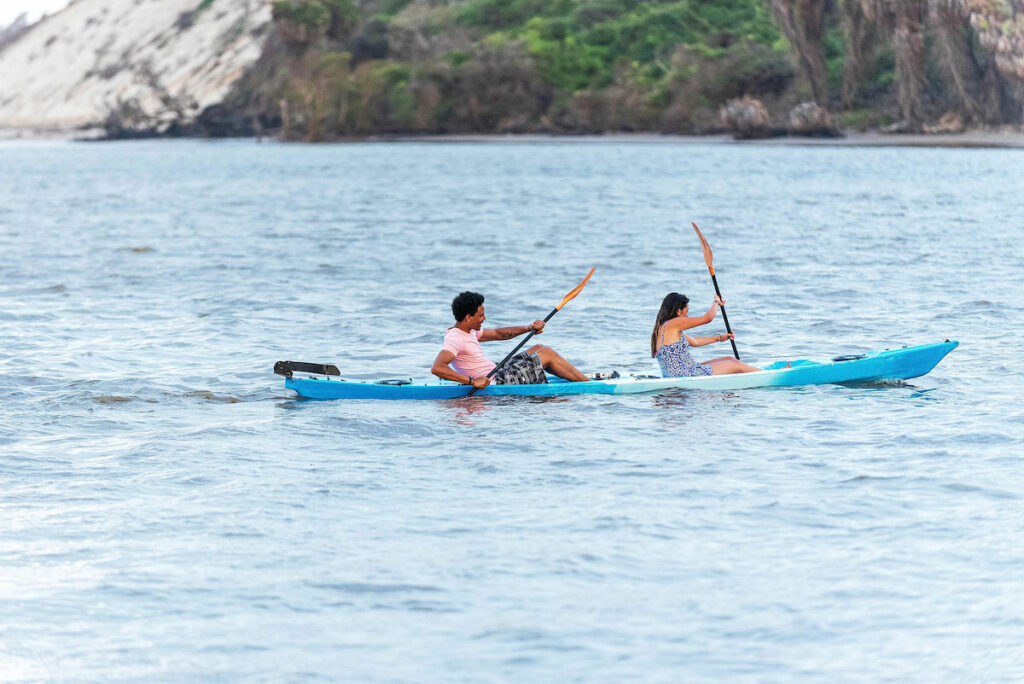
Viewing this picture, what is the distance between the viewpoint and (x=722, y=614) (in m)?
7.56

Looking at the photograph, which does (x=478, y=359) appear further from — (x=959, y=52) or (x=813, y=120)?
(x=813, y=120)

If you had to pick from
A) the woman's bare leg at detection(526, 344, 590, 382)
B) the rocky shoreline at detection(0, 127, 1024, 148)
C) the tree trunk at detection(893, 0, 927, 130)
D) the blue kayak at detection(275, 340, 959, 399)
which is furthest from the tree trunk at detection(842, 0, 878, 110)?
the woman's bare leg at detection(526, 344, 590, 382)

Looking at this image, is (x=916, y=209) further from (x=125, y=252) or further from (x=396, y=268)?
(x=125, y=252)

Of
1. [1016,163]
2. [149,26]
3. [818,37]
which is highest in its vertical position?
[149,26]

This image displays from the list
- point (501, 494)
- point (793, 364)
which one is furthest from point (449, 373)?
point (793, 364)

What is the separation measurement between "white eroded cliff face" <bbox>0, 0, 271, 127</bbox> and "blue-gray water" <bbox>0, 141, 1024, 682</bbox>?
126 m

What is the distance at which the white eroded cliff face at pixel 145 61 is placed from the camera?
156125 mm

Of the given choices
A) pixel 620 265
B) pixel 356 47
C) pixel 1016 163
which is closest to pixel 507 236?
pixel 620 265

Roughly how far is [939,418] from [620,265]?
15.4 meters

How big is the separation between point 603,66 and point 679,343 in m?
91.4

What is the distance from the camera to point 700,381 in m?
13.2

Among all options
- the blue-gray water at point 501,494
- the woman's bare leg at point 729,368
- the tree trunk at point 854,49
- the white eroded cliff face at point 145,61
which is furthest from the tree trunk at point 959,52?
the white eroded cliff face at point 145,61

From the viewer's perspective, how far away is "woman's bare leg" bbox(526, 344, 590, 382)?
13.2 m

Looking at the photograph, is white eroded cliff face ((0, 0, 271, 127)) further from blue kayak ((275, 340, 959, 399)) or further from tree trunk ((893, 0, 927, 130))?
blue kayak ((275, 340, 959, 399))
